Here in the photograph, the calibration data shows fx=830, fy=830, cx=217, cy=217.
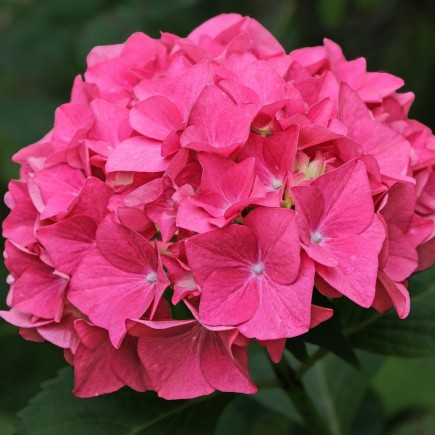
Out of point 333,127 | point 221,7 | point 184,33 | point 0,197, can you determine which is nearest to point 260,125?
point 333,127

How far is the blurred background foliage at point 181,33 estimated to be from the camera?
1.94m

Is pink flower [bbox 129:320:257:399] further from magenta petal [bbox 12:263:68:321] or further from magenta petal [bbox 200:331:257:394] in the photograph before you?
magenta petal [bbox 12:263:68:321]

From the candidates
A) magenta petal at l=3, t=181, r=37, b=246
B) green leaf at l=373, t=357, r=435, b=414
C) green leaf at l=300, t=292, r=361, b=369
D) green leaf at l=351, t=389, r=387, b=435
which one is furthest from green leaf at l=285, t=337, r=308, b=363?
green leaf at l=373, t=357, r=435, b=414

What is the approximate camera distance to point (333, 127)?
3.26 feet

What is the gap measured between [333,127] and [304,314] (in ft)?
0.80

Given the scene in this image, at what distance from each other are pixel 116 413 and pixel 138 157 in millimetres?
458

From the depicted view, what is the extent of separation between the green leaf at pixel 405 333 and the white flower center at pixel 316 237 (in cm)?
38

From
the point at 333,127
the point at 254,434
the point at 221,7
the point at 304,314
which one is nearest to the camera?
the point at 304,314

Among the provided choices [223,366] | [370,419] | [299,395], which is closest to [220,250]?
[223,366]

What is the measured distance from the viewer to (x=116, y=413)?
1263 mm

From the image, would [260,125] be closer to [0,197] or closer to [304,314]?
[304,314]

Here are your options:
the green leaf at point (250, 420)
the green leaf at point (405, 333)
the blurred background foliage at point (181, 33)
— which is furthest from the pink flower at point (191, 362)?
the green leaf at point (250, 420)

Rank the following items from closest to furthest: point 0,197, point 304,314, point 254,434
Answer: point 304,314 < point 254,434 < point 0,197

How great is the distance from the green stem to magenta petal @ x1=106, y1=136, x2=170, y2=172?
1.30 feet
